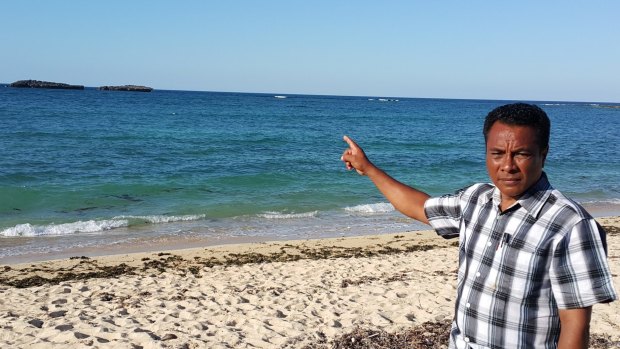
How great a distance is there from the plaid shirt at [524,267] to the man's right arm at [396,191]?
0.82 ft

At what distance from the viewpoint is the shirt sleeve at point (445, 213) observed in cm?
218

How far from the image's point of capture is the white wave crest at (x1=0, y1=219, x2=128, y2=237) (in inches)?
466

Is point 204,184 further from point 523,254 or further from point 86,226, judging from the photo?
point 523,254

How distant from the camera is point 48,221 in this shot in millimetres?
12875

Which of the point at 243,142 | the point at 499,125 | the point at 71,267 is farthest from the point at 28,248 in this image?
the point at 243,142

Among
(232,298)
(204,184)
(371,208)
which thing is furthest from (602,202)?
(232,298)

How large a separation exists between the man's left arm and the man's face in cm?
40

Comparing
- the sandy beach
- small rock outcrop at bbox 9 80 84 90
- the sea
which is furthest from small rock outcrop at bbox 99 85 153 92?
the sandy beach

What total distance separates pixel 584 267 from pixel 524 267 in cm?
19

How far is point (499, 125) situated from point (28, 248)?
10.8 m

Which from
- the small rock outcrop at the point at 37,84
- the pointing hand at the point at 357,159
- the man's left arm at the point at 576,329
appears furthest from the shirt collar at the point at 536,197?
the small rock outcrop at the point at 37,84

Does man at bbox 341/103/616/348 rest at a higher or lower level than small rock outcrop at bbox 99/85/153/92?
lower

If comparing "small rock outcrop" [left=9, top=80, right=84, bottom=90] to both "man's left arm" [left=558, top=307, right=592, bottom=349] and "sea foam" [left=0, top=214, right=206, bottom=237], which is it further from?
"man's left arm" [left=558, top=307, right=592, bottom=349]

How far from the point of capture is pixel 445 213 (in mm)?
2219
